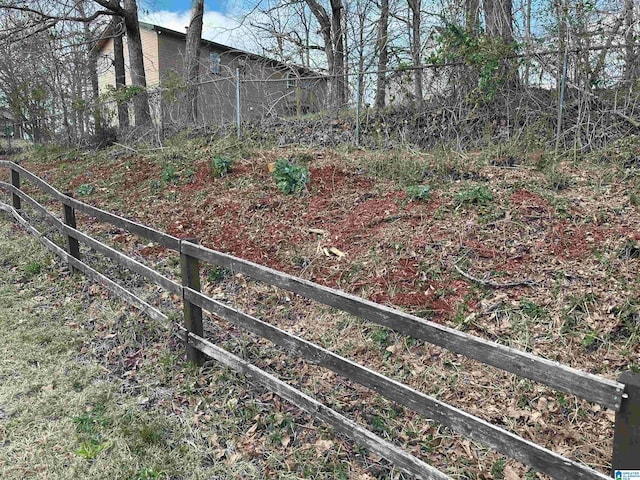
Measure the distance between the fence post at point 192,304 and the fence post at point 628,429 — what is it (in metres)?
2.79

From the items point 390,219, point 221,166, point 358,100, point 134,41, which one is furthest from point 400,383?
point 134,41

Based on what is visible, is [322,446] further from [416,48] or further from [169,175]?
[416,48]

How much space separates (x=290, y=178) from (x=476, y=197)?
8.77 ft

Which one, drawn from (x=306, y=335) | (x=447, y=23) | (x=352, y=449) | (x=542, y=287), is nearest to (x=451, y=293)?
(x=542, y=287)

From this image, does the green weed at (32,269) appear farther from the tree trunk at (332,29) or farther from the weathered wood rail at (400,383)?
the tree trunk at (332,29)

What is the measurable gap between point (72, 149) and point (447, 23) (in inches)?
447

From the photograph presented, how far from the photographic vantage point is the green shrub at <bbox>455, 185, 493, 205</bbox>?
5250mm

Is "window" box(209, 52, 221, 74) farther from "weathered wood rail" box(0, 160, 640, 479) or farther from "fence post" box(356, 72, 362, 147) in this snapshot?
"weathered wood rail" box(0, 160, 640, 479)

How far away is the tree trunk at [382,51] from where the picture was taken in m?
8.77

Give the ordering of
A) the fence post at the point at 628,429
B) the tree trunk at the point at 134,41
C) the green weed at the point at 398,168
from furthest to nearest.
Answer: the tree trunk at the point at 134,41 → the green weed at the point at 398,168 → the fence post at the point at 628,429

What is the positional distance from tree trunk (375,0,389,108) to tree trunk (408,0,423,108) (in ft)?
2.05

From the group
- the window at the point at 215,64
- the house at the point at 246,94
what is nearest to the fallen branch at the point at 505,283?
the house at the point at 246,94

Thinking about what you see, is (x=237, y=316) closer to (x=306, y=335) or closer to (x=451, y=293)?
(x=306, y=335)

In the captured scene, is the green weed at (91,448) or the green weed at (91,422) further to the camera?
the green weed at (91,422)
